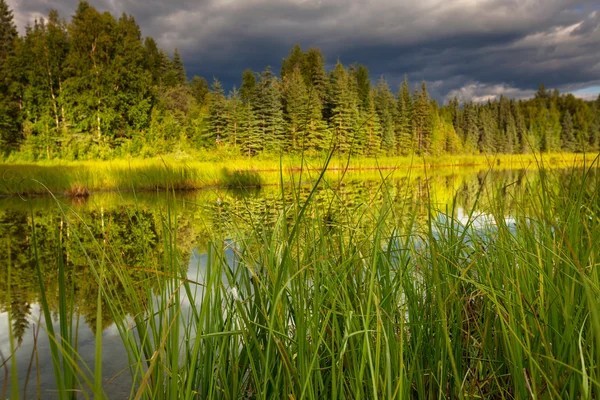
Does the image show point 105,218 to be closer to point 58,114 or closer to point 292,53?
point 58,114

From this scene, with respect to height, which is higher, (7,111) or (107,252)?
(7,111)

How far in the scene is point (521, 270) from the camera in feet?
4.24

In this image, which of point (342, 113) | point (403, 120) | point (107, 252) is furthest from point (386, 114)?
point (107, 252)

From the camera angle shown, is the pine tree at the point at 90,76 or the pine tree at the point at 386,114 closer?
the pine tree at the point at 90,76

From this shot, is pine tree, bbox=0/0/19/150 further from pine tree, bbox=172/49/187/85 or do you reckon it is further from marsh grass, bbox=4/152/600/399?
marsh grass, bbox=4/152/600/399

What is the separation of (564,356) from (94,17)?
1121 inches

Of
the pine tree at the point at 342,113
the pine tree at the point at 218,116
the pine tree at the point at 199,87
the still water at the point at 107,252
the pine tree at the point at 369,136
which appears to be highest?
the pine tree at the point at 199,87

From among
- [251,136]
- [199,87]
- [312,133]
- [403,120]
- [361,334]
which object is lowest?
[361,334]

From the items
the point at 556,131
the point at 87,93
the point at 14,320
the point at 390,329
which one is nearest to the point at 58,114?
the point at 87,93

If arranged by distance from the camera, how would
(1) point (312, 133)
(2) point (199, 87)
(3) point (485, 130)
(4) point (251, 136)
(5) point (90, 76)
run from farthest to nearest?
(3) point (485, 130) < (2) point (199, 87) < (4) point (251, 136) < (5) point (90, 76) < (1) point (312, 133)

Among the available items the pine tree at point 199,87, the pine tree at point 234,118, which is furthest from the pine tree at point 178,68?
the pine tree at point 234,118

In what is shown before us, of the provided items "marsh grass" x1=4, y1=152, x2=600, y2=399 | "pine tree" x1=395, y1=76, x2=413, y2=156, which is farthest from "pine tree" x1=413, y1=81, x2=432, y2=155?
"marsh grass" x1=4, y1=152, x2=600, y2=399

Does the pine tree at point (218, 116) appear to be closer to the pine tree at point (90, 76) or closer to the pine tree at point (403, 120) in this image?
the pine tree at point (90, 76)

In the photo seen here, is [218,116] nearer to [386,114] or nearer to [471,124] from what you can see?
[386,114]
